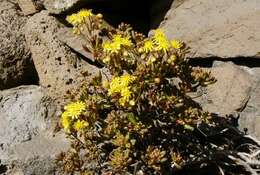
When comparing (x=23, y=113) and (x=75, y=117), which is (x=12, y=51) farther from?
(x=75, y=117)

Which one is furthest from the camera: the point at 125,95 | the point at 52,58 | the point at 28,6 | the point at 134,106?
the point at 28,6

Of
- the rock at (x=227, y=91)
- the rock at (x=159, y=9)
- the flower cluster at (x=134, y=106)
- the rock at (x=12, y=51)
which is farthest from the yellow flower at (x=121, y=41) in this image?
the rock at (x=12, y=51)

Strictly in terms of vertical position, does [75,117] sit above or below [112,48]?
below

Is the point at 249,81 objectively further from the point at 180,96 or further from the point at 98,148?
the point at 98,148

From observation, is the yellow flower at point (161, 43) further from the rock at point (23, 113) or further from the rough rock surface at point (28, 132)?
the rock at point (23, 113)

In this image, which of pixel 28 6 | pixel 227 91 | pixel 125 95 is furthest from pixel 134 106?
pixel 28 6

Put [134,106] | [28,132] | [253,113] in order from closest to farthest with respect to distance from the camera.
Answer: [134,106] < [253,113] < [28,132]

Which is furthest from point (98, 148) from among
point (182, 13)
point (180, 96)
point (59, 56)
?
point (182, 13)
